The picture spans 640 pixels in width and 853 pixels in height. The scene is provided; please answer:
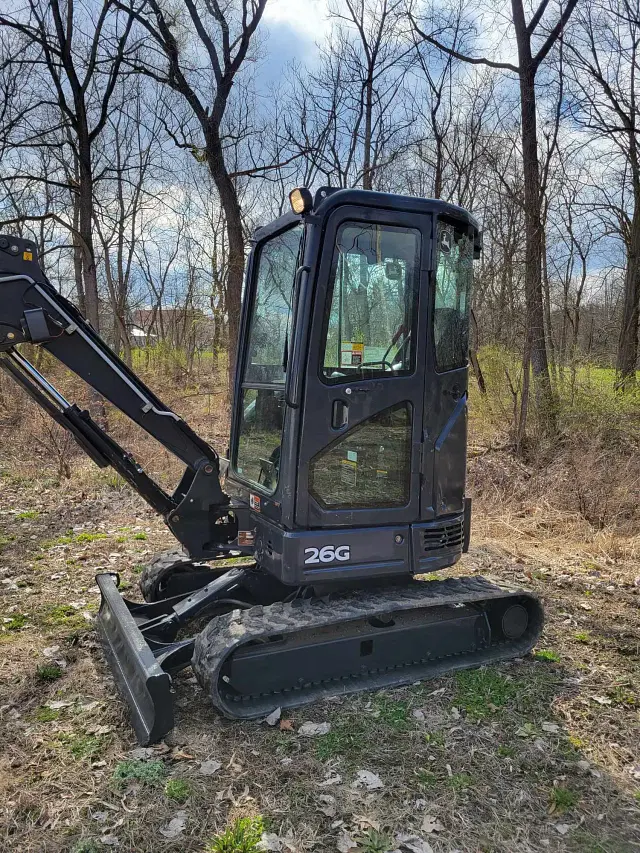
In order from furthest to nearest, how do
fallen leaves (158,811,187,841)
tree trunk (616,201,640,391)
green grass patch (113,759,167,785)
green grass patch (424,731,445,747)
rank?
1. tree trunk (616,201,640,391)
2. green grass patch (424,731,445,747)
3. green grass patch (113,759,167,785)
4. fallen leaves (158,811,187,841)

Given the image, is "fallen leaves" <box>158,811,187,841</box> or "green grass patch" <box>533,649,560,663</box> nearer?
"fallen leaves" <box>158,811,187,841</box>

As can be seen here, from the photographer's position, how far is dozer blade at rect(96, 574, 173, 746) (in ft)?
10.7

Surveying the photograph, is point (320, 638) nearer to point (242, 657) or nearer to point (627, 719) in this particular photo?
point (242, 657)

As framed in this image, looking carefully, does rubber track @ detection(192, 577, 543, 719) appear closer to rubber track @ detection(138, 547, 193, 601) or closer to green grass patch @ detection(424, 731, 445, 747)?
green grass patch @ detection(424, 731, 445, 747)

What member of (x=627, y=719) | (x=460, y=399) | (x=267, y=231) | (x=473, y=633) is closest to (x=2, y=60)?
(x=267, y=231)

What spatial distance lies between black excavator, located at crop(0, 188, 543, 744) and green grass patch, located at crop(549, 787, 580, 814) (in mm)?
1127

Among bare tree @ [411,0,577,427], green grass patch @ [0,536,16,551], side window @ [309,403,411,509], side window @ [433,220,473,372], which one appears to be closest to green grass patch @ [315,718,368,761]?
side window @ [309,403,411,509]

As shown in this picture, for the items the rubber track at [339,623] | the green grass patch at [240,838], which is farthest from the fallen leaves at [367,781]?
the rubber track at [339,623]

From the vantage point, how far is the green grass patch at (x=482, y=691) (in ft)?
12.2

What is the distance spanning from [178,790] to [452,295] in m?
3.12

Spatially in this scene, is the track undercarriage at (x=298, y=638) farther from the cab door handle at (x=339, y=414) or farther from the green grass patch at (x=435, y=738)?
the cab door handle at (x=339, y=414)

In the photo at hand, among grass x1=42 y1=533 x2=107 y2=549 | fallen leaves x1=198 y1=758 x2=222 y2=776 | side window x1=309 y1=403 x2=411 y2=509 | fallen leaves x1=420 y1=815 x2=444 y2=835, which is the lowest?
fallen leaves x1=420 y1=815 x2=444 y2=835

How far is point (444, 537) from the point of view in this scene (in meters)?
4.07

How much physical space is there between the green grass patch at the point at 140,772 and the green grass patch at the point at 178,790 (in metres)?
0.07
